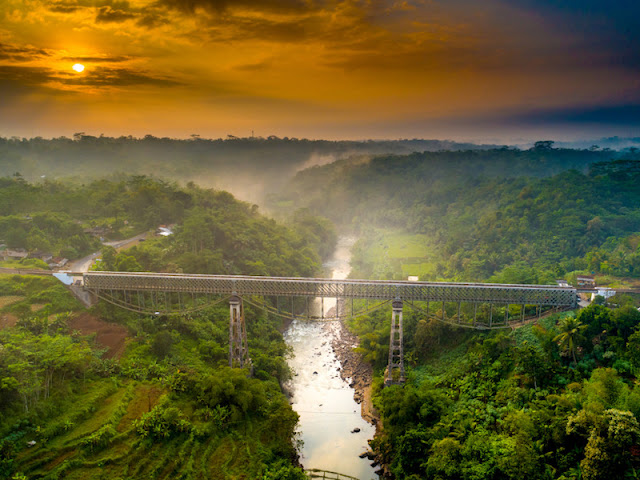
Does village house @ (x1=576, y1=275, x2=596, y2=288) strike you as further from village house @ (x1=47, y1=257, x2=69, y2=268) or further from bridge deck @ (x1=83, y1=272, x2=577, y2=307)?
village house @ (x1=47, y1=257, x2=69, y2=268)

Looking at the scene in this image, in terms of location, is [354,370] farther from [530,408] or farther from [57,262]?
[57,262]

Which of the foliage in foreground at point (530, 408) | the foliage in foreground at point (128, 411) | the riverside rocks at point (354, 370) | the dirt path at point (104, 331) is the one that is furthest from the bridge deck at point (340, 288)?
the riverside rocks at point (354, 370)

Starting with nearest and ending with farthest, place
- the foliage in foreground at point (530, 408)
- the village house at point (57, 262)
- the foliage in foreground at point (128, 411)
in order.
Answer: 1. the foliage in foreground at point (530, 408)
2. the foliage in foreground at point (128, 411)
3. the village house at point (57, 262)

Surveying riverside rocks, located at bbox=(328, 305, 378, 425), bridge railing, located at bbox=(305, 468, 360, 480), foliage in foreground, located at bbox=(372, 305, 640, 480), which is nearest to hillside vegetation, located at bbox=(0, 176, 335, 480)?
bridge railing, located at bbox=(305, 468, 360, 480)

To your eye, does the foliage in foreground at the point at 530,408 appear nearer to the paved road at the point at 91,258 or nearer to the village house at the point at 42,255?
the paved road at the point at 91,258

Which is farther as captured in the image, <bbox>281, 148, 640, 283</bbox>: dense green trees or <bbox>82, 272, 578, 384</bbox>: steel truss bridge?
<bbox>281, 148, 640, 283</bbox>: dense green trees

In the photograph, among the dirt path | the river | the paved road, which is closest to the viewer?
the river

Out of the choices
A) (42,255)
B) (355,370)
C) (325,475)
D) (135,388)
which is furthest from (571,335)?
(42,255)

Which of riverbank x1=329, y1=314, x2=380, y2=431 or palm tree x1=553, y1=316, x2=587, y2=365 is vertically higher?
palm tree x1=553, y1=316, x2=587, y2=365
